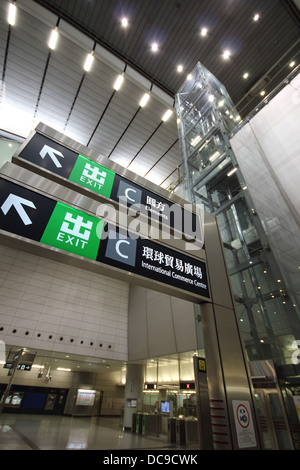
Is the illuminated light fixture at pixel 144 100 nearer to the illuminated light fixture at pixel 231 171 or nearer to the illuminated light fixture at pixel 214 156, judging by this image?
the illuminated light fixture at pixel 214 156

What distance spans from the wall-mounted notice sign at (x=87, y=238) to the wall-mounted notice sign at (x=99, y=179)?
26.3 inches

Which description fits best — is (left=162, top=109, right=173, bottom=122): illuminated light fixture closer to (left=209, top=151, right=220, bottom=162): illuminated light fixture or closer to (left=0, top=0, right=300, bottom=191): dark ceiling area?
(left=0, top=0, right=300, bottom=191): dark ceiling area

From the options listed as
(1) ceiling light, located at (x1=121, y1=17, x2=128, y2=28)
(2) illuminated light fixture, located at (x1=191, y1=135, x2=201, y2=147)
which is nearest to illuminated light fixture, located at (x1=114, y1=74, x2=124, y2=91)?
(1) ceiling light, located at (x1=121, y1=17, x2=128, y2=28)

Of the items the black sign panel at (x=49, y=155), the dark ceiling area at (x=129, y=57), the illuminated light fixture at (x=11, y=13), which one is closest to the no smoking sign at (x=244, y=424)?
the black sign panel at (x=49, y=155)

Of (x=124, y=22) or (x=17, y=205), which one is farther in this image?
(x=124, y=22)

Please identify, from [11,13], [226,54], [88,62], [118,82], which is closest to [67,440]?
[118,82]

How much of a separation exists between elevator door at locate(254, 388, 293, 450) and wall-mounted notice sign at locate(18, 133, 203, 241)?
12.4 ft

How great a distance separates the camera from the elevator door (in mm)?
4367

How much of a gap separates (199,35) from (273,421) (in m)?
18.0

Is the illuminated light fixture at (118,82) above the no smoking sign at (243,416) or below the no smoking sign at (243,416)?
above

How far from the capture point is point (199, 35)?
13.4m

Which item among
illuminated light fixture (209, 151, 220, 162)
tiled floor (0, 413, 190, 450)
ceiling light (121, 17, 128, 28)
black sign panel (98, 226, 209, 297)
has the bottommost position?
tiled floor (0, 413, 190, 450)

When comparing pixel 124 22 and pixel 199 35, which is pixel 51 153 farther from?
pixel 199 35

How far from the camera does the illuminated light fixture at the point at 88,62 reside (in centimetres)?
1332
